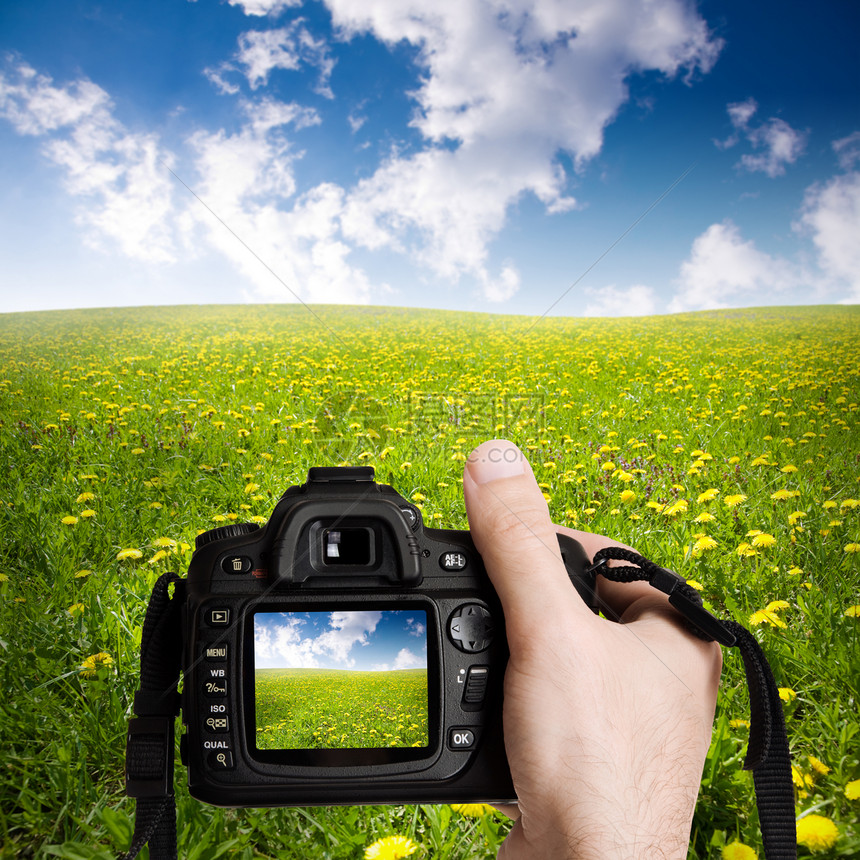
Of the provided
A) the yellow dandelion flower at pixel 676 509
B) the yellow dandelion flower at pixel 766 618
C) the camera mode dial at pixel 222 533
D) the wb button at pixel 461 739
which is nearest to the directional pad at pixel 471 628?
the wb button at pixel 461 739

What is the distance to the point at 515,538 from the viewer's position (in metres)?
0.79

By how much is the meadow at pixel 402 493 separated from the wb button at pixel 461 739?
0.35 metres

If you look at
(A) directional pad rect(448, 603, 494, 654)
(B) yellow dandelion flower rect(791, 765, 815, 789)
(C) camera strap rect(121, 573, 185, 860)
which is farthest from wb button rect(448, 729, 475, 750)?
(B) yellow dandelion flower rect(791, 765, 815, 789)

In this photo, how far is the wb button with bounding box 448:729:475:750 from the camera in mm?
801

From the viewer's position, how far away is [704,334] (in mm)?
6984

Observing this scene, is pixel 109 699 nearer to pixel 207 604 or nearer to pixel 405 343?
pixel 207 604

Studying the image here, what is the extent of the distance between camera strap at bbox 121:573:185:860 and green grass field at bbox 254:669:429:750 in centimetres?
15

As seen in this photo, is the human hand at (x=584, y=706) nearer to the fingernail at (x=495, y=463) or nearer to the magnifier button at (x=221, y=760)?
the fingernail at (x=495, y=463)

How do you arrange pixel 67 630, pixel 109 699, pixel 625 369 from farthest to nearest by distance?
pixel 625 369, pixel 67 630, pixel 109 699

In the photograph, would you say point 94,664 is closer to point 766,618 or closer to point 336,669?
point 336,669

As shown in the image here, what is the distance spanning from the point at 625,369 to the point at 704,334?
10.6 feet

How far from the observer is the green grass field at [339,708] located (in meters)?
0.78

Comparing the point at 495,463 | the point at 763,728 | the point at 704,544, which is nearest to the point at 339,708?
the point at 495,463

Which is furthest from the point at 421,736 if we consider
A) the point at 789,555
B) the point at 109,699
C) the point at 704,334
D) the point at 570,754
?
the point at 704,334
